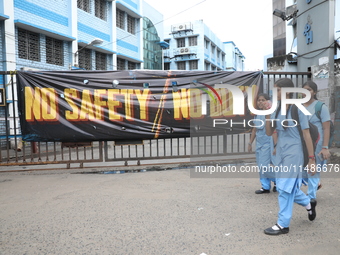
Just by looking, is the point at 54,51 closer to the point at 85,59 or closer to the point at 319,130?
the point at 85,59

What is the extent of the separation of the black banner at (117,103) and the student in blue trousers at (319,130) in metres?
3.46

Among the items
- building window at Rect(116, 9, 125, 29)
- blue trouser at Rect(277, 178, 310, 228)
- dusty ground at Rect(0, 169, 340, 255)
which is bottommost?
dusty ground at Rect(0, 169, 340, 255)

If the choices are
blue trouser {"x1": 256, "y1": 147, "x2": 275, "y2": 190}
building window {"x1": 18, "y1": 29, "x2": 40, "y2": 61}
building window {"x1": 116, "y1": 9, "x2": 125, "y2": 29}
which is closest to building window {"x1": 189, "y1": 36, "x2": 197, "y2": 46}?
building window {"x1": 116, "y1": 9, "x2": 125, "y2": 29}

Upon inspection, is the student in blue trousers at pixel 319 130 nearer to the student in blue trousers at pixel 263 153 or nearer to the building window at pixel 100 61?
the student in blue trousers at pixel 263 153

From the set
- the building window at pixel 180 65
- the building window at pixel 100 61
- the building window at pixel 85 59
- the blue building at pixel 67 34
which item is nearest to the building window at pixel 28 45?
the blue building at pixel 67 34

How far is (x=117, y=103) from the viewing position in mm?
7219

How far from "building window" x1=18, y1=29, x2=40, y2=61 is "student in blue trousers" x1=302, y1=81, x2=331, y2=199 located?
14.3 m

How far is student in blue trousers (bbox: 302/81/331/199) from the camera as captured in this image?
4.07 metres

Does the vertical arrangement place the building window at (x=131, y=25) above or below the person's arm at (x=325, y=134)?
above

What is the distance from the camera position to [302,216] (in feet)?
12.9

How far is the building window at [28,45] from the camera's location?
14.7 m

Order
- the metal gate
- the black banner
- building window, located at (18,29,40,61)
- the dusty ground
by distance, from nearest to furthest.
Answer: the dusty ground, the black banner, the metal gate, building window, located at (18,29,40,61)

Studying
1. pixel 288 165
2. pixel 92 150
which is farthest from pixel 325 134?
pixel 92 150

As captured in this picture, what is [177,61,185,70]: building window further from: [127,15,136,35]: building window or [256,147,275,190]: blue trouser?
[256,147,275,190]: blue trouser
